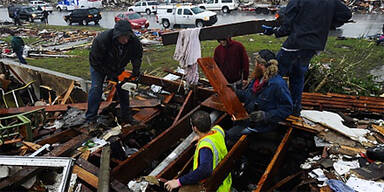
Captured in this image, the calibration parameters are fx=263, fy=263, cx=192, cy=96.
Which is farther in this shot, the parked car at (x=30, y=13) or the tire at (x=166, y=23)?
the parked car at (x=30, y=13)

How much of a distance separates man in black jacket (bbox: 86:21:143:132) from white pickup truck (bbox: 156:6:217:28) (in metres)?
14.7

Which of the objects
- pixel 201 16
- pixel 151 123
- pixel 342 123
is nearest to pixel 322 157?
pixel 342 123

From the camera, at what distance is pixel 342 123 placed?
4.20m

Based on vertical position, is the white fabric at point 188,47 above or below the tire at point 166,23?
below

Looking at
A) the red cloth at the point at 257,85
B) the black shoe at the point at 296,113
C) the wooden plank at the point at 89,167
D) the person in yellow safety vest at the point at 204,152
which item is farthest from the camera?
the black shoe at the point at 296,113

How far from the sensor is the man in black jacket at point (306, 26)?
12.0ft

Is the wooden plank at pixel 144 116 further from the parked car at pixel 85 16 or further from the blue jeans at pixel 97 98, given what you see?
the parked car at pixel 85 16

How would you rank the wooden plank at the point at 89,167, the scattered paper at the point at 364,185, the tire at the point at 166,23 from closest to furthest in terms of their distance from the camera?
the scattered paper at the point at 364,185 → the wooden plank at the point at 89,167 → the tire at the point at 166,23

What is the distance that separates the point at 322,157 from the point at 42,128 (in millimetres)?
4707

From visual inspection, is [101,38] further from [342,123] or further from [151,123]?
[342,123]

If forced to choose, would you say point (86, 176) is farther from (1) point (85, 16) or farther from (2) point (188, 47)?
(1) point (85, 16)

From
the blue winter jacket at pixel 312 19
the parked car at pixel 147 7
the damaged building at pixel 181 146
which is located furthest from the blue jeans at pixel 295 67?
the parked car at pixel 147 7

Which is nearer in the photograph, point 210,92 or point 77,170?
point 77,170

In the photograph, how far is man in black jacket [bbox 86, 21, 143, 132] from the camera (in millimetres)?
4005
